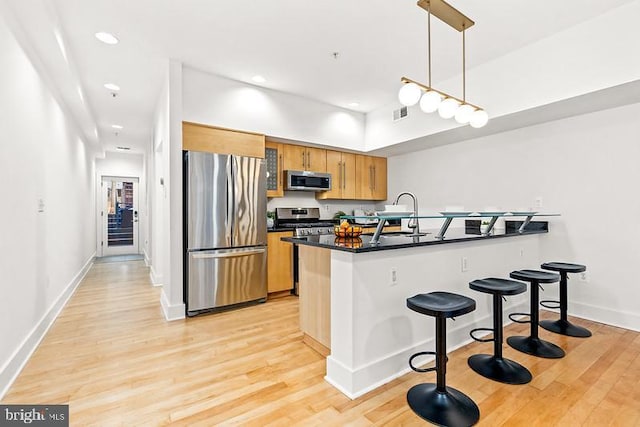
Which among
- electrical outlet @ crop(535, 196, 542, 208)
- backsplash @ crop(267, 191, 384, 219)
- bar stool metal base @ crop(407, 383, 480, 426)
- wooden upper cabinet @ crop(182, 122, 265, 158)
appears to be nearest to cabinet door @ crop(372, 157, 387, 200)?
backsplash @ crop(267, 191, 384, 219)

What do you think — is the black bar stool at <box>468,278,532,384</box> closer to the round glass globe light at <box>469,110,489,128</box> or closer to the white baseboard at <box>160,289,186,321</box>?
the round glass globe light at <box>469,110,489,128</box>

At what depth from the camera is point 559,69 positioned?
2.96 meters

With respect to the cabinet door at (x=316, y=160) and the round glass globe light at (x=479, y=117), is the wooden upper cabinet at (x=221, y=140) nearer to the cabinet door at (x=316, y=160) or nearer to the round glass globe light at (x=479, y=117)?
the cabinet door at (x=316, y=160)

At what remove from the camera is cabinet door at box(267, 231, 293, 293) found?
13.7 ft

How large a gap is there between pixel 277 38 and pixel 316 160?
222cm

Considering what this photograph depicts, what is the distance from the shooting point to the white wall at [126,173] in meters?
8.20

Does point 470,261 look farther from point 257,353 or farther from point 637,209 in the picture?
point 257,353

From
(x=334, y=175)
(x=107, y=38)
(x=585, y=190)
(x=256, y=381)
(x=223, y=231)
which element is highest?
(x=107, y=38)

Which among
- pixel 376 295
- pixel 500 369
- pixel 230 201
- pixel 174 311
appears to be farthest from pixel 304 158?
pixel 500 369

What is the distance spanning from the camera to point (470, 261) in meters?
2.81

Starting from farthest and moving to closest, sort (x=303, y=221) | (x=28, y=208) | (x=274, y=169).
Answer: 1. (x=303, y=221)
2. (x=274, y=169)
3. (x=28, y=208)

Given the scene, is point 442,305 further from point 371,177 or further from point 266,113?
point 371,177

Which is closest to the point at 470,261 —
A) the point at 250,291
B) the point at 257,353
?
the point at 257,353

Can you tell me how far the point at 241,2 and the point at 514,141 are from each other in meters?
3.58
